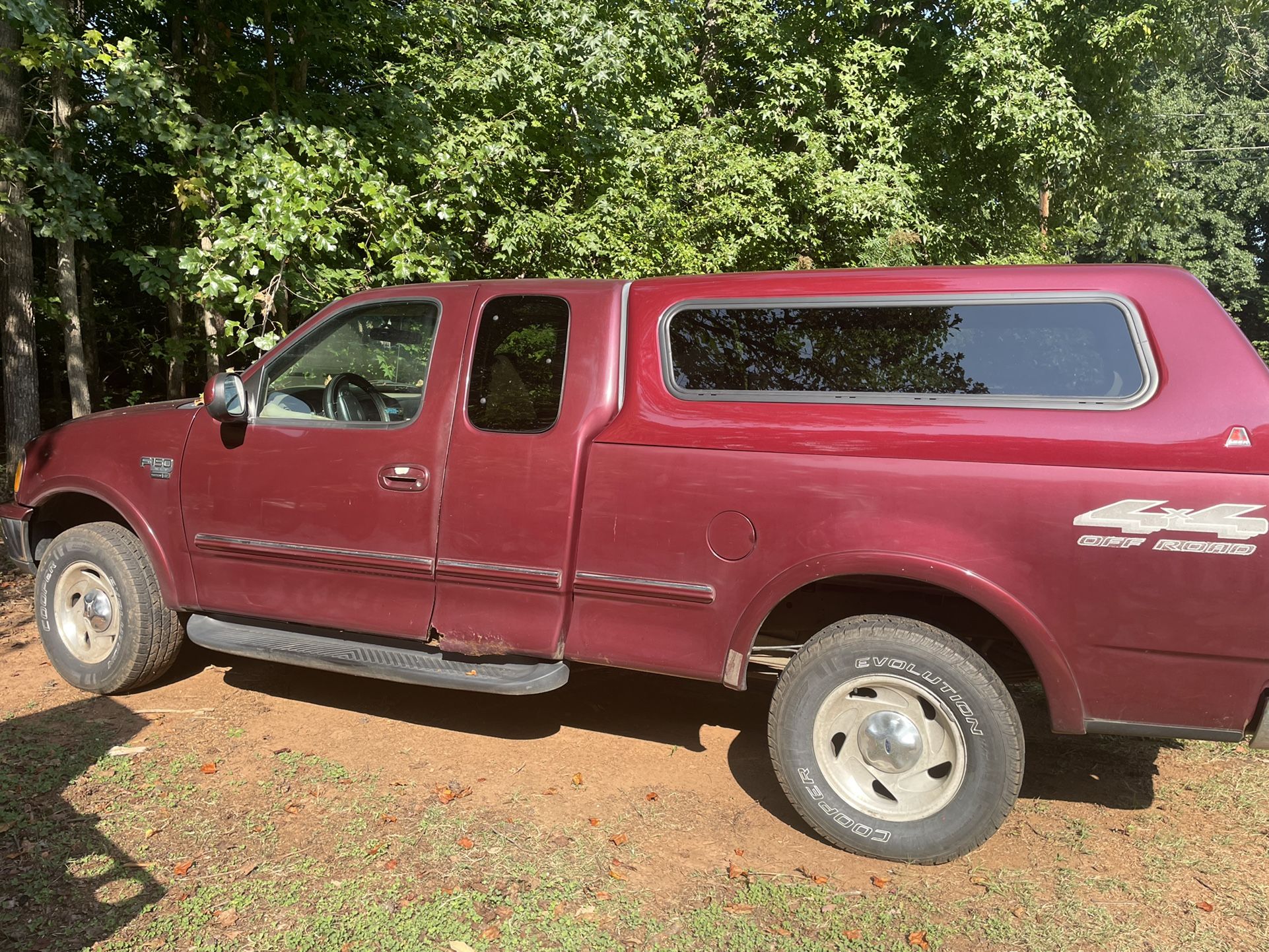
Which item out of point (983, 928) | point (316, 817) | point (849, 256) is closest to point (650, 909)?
point (983, 928)

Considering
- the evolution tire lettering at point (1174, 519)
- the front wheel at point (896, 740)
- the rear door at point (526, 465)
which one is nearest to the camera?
the evolution tire lettering at point (1174, 519)

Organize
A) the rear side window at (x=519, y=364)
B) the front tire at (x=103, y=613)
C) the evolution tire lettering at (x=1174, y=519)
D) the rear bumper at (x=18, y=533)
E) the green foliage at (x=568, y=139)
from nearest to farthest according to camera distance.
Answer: the evolution tire lettering at (x=1174, y=519), the rear side window at (x=519, y=364), the front tire at (x=103, y=613), the rear bumper at (x=18, y=533), the green foliage at (x=568, y=139)

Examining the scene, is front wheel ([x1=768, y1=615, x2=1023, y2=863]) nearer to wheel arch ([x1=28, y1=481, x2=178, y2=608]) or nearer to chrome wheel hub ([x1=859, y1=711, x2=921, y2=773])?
chrome wheel hub ([x1=859, y1=711, x2=921, y2=773])

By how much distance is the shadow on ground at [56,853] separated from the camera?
Answer: 9.48ft

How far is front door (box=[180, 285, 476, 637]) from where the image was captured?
404cm

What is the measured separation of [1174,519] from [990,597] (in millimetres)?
601

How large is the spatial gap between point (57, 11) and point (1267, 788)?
8.90 metres

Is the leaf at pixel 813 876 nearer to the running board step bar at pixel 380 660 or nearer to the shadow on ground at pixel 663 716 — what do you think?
the shadow on ground at pixel 663 716

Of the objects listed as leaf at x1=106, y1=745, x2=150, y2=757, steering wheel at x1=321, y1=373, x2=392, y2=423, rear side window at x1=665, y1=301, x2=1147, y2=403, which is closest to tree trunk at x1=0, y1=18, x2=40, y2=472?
leaf at x1=106, y1=745, x2=150, y2=757

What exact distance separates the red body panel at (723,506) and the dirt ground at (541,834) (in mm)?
598

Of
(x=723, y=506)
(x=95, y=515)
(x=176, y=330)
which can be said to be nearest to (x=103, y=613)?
(x=95, y=515)

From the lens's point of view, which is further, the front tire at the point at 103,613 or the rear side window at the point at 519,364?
the front tire at the point at 103,613

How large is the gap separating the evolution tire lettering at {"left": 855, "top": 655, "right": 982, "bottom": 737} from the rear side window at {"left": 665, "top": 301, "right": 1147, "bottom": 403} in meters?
0.93

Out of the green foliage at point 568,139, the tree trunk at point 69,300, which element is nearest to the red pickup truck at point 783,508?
the green foliage at point 568,139
